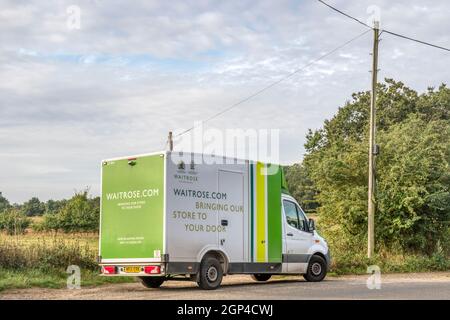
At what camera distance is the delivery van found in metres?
15.5

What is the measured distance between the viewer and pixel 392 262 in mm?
25375

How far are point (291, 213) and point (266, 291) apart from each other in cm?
320

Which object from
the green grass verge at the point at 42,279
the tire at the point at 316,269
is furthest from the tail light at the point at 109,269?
the tire at the point at 316,269

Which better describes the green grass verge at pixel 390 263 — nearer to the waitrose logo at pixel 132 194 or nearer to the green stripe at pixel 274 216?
the green stripe at pixel 274 216

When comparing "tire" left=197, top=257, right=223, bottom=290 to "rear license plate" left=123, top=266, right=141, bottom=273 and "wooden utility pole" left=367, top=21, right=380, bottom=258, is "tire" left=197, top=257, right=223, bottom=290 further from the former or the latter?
"wooden utility pole" left=367, top=21, right=380, bottom=258

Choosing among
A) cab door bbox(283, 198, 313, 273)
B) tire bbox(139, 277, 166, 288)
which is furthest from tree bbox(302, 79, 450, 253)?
tire bbox(139, 277, 166, 288)

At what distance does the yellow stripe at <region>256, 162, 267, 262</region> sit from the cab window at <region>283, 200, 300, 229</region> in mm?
1050

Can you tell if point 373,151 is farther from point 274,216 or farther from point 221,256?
point 221,256

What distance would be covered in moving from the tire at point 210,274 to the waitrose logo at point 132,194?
1.98 m

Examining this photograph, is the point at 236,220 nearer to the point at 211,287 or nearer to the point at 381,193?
the point at 211,287

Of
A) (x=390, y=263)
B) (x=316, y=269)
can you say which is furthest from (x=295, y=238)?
(x=390, y=263)

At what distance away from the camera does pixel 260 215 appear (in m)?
17.6

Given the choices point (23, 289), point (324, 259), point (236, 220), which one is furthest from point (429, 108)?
point (23, 289)
